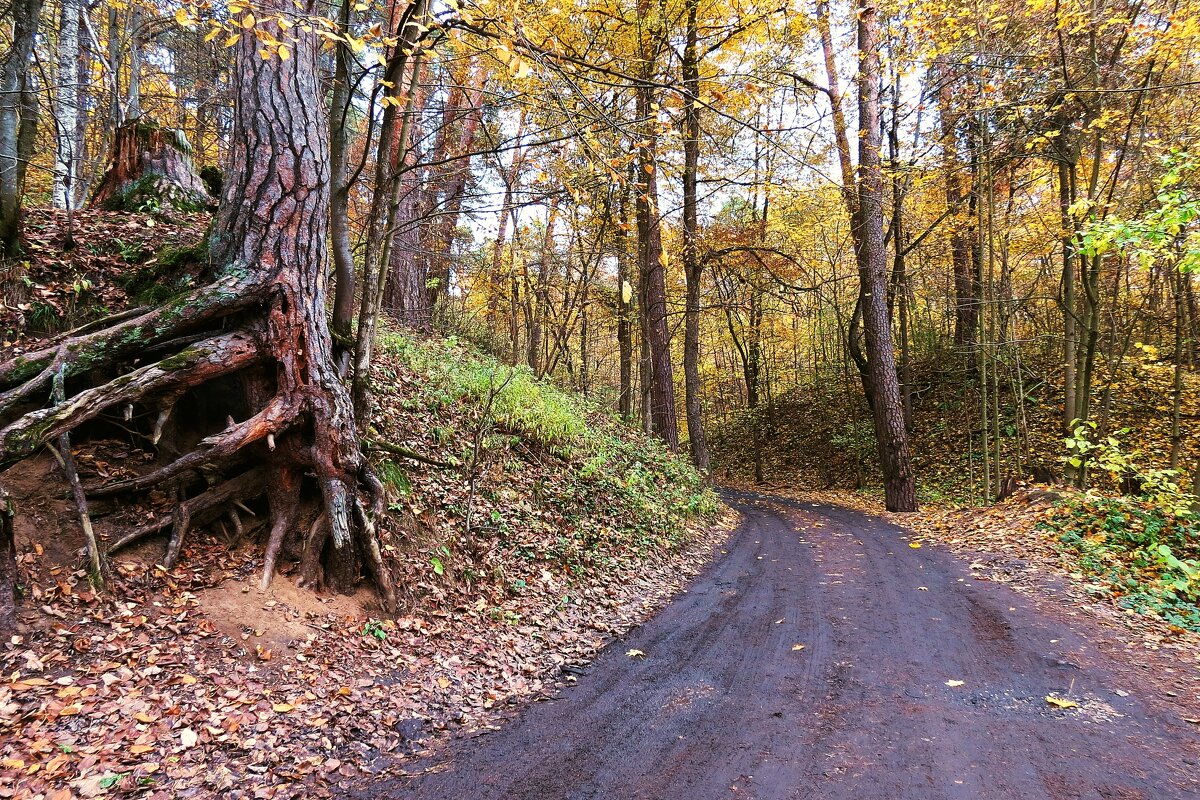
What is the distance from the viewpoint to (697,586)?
23.2 feet

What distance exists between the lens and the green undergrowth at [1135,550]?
587 centimetres

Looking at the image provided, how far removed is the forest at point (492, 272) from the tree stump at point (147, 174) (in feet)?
0.13

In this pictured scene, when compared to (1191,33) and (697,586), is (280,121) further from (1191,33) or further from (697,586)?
(1191,33)

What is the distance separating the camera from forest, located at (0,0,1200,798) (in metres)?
4.24

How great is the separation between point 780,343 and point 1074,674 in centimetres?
2271

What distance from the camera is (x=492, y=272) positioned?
13.1 meters

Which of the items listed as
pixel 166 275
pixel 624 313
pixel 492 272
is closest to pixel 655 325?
pixel 624 313

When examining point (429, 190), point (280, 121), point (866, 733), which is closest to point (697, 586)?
point (866, 733)

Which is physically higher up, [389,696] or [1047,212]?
[1047,212]

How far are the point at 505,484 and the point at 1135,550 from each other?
8.51 metres

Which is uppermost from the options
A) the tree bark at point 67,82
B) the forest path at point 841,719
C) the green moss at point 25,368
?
the tree bark at point 67,82

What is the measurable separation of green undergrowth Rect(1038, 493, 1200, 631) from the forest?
0.06 metres

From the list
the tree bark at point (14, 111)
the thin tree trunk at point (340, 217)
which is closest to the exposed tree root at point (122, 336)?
the thin tree trunk at point (340, 217)

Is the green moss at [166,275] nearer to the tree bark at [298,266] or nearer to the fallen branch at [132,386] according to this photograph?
the tree bark at [298,266]
